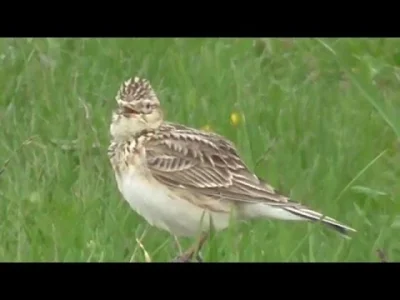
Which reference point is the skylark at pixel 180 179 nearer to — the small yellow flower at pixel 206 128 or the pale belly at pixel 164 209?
the pale belly at pixel 164 209

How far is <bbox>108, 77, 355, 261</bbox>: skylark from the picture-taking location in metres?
8.98

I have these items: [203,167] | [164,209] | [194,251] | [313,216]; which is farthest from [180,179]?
[313,216]

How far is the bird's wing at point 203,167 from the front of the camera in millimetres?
9148

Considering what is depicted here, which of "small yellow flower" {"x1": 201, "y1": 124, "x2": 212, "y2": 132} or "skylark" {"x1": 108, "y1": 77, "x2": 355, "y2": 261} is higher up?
"small yellow flower" {"x1": 201, "y1": 124, "x2": 212, "y2": 132}

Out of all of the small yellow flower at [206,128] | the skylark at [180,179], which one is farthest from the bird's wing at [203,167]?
the small yellow flower at [206,128]

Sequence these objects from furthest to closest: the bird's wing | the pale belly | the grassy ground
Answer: the grassy ground
the bird's wing
the pale belly

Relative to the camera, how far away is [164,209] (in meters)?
8.93

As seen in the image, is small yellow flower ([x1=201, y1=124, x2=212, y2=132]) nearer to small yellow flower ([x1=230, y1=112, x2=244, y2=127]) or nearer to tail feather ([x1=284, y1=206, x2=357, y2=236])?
small yellow flower ([x1=230, y1=112, x2=244, y2=127])

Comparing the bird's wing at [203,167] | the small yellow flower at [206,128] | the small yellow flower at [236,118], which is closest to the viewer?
the bird's wing at [203,167]

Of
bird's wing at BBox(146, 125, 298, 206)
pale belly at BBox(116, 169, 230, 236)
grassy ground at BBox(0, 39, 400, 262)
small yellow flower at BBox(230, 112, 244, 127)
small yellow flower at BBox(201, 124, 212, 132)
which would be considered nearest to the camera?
pale belly at BBox(116, 169, 230, 236)

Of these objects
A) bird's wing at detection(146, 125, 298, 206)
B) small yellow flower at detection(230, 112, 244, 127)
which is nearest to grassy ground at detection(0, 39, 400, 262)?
small yellow flower at detection(230, 112, 244, 127)

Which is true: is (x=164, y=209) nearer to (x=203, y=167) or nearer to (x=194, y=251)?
(x=194, y=251)

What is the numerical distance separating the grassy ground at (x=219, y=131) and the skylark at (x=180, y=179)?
17cm

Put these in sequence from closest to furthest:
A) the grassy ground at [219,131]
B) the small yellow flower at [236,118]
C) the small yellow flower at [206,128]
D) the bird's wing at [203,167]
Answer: the bird's wing at [203,167], the grassy ground at [219,131], the small yellow flower at [206,128], the small yellow flower at [236,118]
